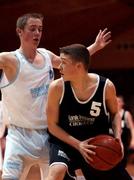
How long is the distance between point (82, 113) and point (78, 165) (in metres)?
0.37

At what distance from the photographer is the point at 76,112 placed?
368 cm

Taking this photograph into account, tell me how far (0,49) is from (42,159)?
756 centimetres

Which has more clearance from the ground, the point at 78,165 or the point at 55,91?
the point at 55,91

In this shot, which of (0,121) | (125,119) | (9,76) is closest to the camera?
(9,76)

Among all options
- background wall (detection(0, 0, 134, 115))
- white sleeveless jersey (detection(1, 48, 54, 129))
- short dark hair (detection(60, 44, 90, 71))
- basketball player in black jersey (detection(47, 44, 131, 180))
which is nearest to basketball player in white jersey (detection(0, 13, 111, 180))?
white sleeveless jersey (detection(1, 48, 54, 129))

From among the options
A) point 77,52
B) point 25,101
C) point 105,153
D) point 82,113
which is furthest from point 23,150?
point 77,52

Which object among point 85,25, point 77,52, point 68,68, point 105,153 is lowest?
point 85,25

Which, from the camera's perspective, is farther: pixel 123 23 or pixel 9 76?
pixel 123 23

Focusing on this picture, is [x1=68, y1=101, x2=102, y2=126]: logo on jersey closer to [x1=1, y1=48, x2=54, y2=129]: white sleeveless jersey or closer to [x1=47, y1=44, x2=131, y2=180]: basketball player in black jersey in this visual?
[x1=47, y1=44, x2=131, y2=180]: basketball player in black jersey

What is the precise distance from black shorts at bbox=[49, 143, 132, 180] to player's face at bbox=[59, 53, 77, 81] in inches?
19.9

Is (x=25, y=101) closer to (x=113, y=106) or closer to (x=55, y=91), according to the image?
(x=55, y=91)

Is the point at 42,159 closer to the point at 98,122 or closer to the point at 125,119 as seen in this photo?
the point at 98,122

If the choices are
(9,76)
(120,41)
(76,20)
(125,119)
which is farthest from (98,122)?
(120,41)

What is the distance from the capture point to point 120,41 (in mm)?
13062
